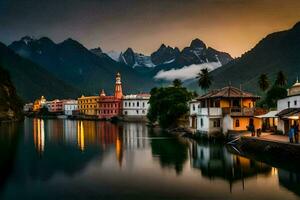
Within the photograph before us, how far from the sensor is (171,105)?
240 ft

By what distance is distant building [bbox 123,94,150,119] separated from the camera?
143175 mm

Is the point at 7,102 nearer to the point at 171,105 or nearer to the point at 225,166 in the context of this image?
the point at 171,105

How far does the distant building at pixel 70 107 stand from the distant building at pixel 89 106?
27.3 ft

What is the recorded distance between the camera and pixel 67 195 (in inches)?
937

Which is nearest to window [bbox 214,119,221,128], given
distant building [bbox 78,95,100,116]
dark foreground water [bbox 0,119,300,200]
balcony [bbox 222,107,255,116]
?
balcony [bbox 222,107,255,116]

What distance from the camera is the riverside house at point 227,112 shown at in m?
49.3

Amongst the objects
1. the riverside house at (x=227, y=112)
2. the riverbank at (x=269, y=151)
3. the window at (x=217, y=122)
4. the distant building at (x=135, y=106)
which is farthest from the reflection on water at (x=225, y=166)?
the distant building at (x=135, y=106)

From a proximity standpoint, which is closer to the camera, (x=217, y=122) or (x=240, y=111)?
(x=240, y=111)

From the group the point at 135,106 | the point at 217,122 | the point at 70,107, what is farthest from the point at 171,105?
the point at 70,107

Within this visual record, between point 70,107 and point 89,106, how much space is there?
24339 mm

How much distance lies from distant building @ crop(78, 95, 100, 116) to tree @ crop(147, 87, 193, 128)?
8363cm

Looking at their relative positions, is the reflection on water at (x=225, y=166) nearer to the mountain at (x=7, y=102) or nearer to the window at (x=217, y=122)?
the window at (x=217, y=122)

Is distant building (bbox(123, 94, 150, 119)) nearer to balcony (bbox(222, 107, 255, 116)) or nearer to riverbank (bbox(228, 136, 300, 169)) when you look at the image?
balcony (bbox(222, 107, 255, 116))

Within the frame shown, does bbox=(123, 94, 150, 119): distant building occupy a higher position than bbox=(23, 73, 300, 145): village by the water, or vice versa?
bbox=(123, 94, 150, 119): distant building
